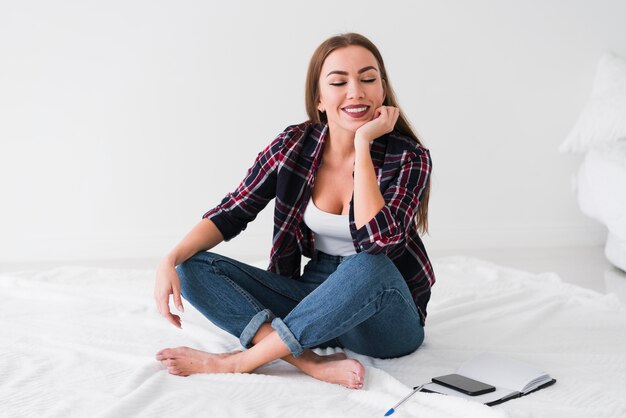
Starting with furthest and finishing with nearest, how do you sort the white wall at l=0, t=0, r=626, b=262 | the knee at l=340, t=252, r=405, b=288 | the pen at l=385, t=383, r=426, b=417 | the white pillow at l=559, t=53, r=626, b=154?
the white wall at l=0, t=0, r=626, b=262
the white pillow at l=559, t=53, r=626, b=154
the knee at l=340, t=252, r=405, b=288
the pen at l=385, t=383, r=426, b=417

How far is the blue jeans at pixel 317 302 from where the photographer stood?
1663mm

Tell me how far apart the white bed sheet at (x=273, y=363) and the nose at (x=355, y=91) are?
0.65 metres

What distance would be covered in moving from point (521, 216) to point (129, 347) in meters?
2.45

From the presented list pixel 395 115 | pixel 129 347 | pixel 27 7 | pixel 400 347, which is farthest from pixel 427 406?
pixel 27 7

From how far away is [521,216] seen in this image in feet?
12.9

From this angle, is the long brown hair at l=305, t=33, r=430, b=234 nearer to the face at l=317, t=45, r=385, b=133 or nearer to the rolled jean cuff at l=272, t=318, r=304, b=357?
the face at l=317, t=45, r=385, b=133

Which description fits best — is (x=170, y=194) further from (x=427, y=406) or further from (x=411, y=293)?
(x=427, y=406)

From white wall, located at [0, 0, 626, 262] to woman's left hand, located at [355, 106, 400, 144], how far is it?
1897 millimetres

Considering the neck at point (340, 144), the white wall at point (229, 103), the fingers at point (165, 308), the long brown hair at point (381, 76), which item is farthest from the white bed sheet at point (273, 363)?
the white wall at point (229, 103)

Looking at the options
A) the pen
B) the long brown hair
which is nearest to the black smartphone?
the pen

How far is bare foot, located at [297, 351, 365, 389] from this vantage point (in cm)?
172

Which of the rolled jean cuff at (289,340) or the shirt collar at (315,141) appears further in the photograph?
the shirt collar at (315,141)

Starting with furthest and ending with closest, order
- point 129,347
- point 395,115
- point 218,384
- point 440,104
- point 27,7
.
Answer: point 440,104, point 27,7, point 129,347, point 395,115, point 218,384

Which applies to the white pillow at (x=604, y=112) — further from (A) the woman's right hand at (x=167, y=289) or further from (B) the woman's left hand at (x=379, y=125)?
(A) the woman's right hand at (x=167, y=289)
